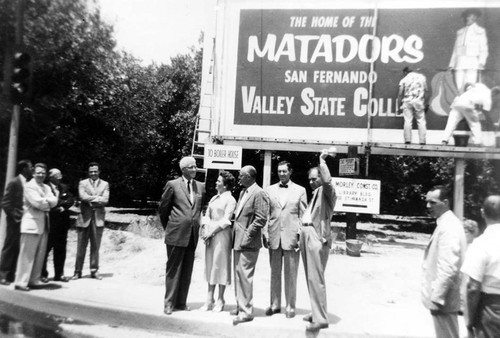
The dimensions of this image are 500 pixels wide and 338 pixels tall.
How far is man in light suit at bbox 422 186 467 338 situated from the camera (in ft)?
13.0

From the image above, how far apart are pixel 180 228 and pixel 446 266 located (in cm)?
347

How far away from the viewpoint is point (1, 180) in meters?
15.7

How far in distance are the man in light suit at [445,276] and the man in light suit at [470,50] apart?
8190 millimetres

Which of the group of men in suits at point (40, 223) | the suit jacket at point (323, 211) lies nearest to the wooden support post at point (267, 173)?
the group of men in suits at point (40, 223)

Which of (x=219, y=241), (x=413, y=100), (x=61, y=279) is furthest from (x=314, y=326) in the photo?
(x=413, y=100)

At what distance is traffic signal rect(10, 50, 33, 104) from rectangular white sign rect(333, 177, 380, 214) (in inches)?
273

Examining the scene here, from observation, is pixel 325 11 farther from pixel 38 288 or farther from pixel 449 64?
pixel 38 288

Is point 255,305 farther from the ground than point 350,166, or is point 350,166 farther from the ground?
point 350,166

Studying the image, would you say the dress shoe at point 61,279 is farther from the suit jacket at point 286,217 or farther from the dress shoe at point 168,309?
the suit jacket at point 286,217

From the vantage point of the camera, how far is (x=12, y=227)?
24.6ft

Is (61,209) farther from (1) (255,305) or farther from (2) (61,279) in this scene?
(1) (255,305)

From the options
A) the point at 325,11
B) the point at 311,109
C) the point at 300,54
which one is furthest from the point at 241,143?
the point at 325,11

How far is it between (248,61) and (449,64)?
4.97m

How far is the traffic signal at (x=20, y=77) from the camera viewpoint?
341 inches
